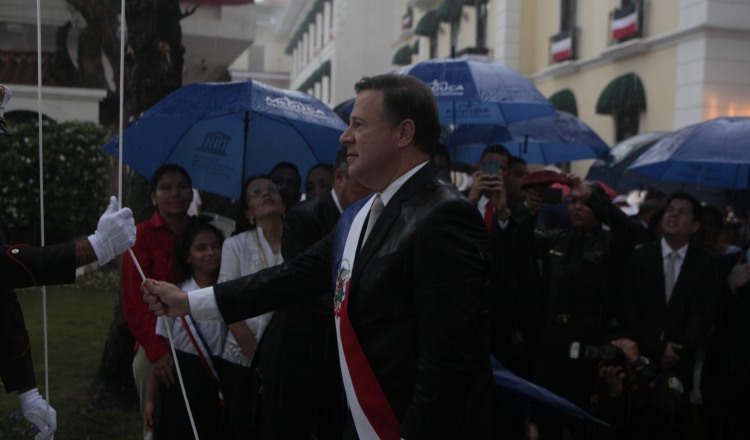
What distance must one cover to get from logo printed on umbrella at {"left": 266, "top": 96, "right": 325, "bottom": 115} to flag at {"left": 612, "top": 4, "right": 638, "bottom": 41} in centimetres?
1296

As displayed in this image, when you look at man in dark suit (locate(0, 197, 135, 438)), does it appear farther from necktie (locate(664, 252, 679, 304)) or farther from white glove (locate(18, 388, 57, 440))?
necktie (locate(664, 252, 679, 304))

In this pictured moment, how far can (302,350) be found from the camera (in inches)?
162

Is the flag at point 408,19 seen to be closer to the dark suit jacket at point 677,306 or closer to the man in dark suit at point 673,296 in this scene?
the man in dark suit at point 673,296

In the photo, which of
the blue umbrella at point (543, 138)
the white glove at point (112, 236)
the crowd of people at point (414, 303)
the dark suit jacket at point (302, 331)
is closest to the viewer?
the crowd of people at point (414, 303)

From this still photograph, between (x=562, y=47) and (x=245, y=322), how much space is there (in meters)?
17.1

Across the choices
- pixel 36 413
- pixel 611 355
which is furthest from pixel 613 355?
pixel 36 413

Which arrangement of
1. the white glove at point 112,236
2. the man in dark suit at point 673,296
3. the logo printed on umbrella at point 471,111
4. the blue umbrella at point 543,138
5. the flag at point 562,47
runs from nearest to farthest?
the white glove at point 112,236, the man in dark suit at point 673,296, the logo printed on umbrella at point 471,111, the blue umbrella at point 543,138, the flag at point 562,47

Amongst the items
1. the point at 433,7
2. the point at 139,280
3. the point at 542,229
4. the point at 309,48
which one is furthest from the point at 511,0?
the point at 309,48

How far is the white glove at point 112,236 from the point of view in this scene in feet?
11.0

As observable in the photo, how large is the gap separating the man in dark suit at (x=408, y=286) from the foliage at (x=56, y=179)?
1111cm

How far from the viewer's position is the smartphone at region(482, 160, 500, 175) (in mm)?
5188

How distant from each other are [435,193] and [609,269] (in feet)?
10.6

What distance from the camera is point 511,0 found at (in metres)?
22.2

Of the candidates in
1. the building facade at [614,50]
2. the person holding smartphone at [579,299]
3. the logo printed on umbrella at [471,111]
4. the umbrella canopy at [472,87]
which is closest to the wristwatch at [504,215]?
the person holding smartphone at [579,299]
